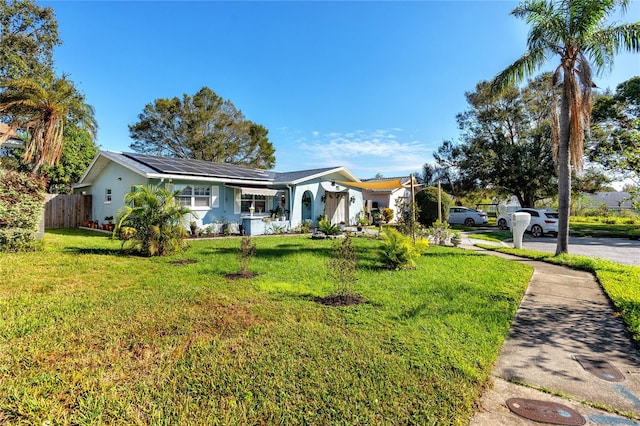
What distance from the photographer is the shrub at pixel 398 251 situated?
8.80 m

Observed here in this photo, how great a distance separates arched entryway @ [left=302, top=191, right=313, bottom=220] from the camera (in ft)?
65.9

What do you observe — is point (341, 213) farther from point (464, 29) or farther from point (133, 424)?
point (133, 424)

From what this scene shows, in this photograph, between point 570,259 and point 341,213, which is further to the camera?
point 341,213

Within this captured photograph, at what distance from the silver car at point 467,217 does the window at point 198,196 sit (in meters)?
20.4

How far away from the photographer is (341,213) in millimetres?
22281

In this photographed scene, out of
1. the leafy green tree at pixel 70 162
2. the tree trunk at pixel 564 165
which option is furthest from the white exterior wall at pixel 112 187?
the tree trunk at pixel 564 165

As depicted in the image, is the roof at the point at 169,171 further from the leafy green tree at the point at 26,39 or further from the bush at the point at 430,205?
the leafy green tree at the point at 26,39

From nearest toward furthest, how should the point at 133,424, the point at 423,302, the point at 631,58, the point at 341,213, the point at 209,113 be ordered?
the point at 133,424
the point at 423,302
the point at 631,58
the point at 341,213
the point at 209,113

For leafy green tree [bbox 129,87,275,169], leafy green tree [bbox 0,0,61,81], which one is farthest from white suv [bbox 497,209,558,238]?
leafy green tree [bbox 0,0,61,81]

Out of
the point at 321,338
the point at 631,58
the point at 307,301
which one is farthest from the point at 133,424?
the point at 631,58

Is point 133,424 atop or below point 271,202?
below

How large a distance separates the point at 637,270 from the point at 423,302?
27.2 ft

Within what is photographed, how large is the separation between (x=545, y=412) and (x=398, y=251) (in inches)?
240

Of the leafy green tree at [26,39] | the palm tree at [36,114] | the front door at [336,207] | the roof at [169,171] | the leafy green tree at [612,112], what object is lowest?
the front door at [336,207]
